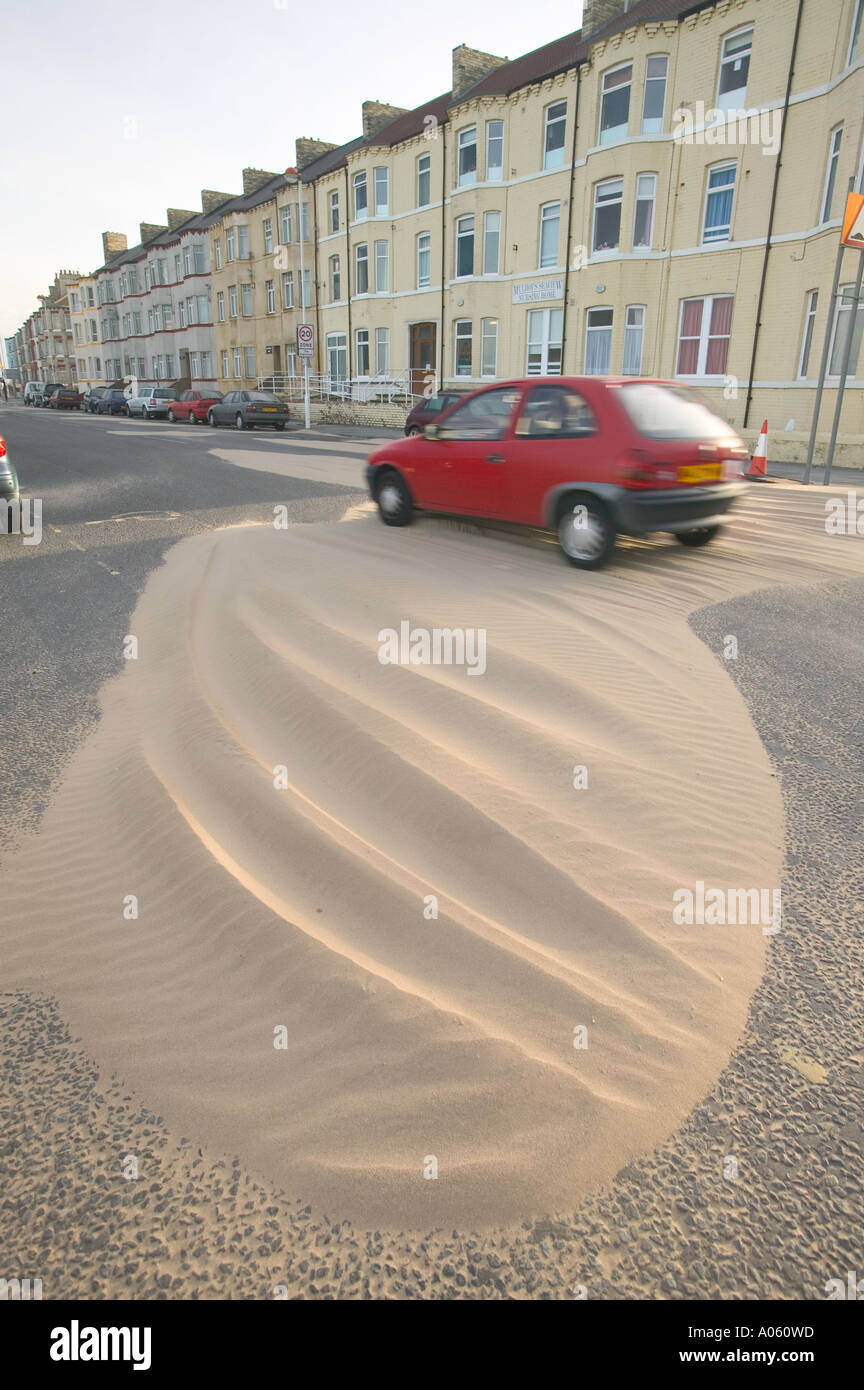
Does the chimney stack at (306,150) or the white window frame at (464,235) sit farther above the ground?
the chimney stack at (306,150)

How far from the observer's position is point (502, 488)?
8039 millimetres

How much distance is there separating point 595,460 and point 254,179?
168 feet

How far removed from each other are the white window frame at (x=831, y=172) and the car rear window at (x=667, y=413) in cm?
1555

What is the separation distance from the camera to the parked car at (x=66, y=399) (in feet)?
193

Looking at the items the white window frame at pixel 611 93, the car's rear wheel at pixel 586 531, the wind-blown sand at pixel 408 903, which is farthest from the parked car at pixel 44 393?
the wind-blown sand at pixel 408 903

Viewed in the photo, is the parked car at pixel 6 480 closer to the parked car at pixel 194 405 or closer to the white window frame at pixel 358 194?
the parked car at pixel 194 405

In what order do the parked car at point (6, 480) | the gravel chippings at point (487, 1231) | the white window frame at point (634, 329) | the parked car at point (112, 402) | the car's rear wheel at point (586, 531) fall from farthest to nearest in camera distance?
the parked car at point (112, 402), the white window frame at point (634, 329), the parked car at point (6, 480), the car's rear wheel at point (586, 531), the gravel chippings at point (487, 1231)

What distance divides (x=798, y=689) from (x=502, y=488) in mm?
3985

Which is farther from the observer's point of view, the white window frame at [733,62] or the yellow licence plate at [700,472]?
the white window frame at [733,62]

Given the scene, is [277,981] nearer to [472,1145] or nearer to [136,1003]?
[136,1003]

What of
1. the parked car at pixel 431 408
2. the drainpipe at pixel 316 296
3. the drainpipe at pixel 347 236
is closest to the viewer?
the parked car at pixel 431 408

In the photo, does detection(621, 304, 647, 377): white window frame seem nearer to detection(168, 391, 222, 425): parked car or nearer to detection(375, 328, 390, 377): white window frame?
detection(375, 328, 390, 377): white window frame

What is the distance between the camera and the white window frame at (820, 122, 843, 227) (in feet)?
61.4

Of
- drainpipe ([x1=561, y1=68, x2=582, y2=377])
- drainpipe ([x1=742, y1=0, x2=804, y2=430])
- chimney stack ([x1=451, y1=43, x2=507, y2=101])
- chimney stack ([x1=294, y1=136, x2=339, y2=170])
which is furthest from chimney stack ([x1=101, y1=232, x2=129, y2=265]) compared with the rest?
drainpipe ([x1=742, y1=0, x2=804, y2=430])
